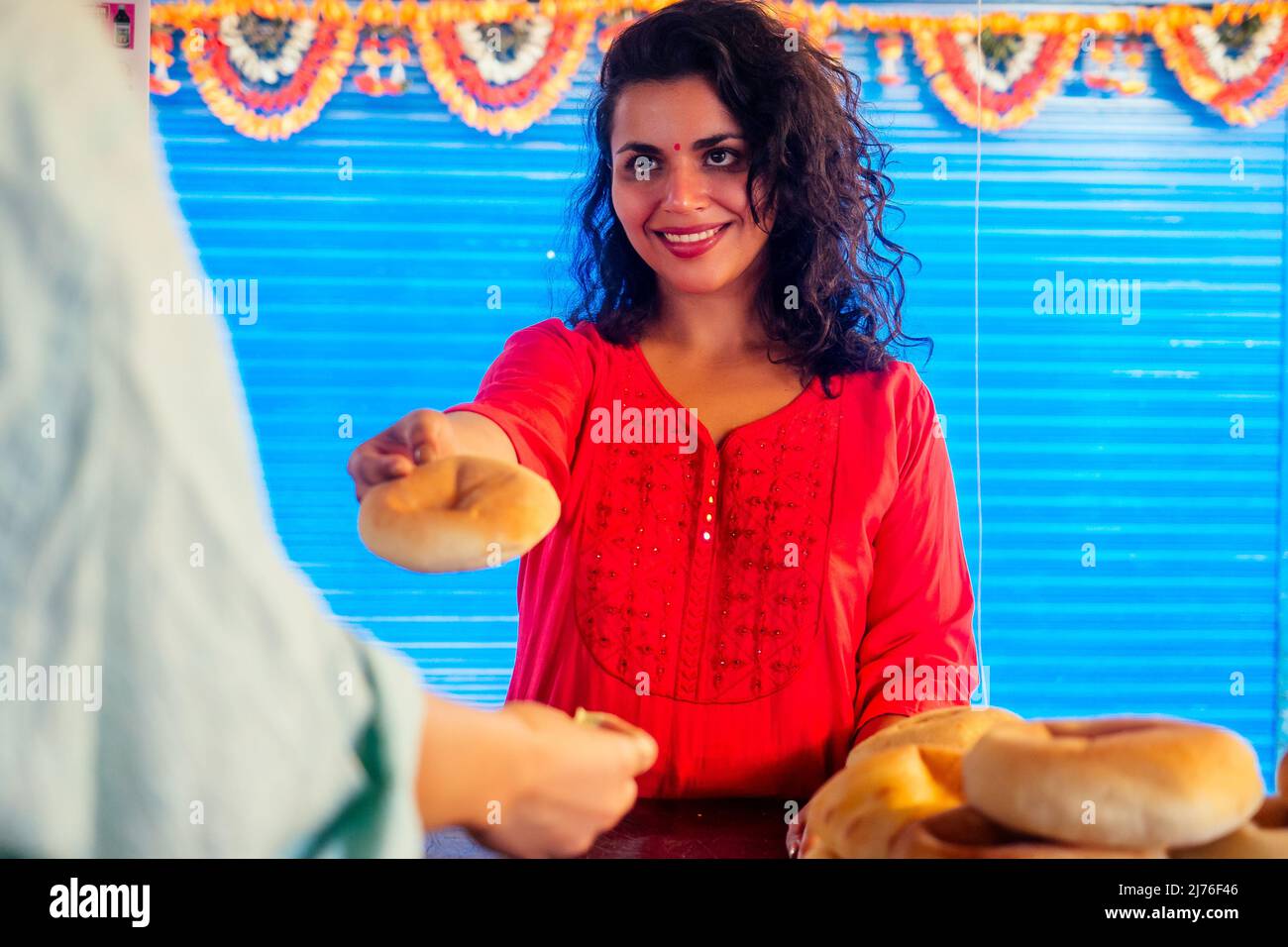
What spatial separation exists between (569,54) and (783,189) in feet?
2.06

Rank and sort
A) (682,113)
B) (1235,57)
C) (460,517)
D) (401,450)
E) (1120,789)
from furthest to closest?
(1235,57), (682,113), (401,450), (460,517), (1120,789)

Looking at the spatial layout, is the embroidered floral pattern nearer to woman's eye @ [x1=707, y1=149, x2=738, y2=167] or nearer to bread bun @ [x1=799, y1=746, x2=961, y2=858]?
woman's eye @ [x1=707, y1=149, x2=738, y2=167]

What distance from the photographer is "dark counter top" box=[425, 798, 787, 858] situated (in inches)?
37.1

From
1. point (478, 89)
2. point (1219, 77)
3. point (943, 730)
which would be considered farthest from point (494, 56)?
point (943, 730)

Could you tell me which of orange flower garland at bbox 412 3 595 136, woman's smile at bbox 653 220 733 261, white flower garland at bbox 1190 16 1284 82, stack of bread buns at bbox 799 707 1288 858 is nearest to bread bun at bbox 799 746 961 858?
stack of bread buns at bbox 799 707 1288 858

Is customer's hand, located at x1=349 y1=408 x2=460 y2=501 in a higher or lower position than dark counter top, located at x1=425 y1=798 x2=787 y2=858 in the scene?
higher

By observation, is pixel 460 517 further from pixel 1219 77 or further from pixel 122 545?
pixel 1219 77

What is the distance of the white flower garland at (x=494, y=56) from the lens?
6.01 feet

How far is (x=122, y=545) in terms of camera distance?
415 mm

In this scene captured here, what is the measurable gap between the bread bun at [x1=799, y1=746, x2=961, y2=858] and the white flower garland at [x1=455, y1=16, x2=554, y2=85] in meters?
1.36
